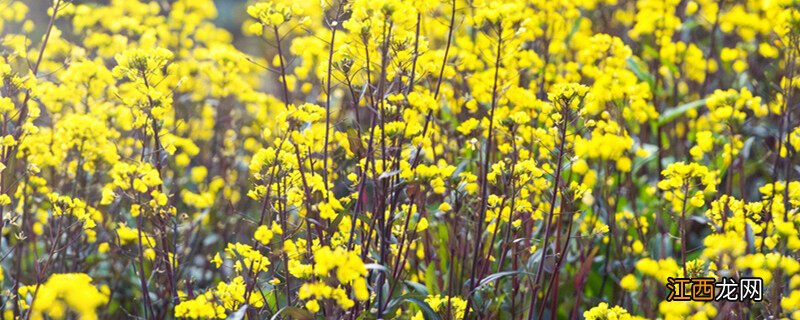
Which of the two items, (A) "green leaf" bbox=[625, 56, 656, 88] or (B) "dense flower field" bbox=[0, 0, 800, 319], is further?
(A) "green leaf" bbox=[625, 56, 656, 88]

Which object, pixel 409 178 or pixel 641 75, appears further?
pixel 641 75

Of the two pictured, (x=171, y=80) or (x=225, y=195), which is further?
(x=171, y=80)

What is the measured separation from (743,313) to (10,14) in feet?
14.6

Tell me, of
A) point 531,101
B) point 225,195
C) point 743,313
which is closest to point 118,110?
point 225,195

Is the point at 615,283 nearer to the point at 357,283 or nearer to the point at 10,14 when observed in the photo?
the point at 357,283

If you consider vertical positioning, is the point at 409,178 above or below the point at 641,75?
below

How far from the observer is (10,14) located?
17.6 feet

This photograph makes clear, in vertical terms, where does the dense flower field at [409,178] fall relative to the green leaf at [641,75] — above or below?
below

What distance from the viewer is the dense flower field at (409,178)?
356 centimetres

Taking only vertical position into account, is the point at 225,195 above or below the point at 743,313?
above

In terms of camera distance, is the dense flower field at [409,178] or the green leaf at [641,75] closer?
the dense flower field at [409,178]

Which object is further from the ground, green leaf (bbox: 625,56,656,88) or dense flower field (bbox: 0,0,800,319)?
green leaf (bbox: 625,56,656,88)

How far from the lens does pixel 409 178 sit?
3486 mm

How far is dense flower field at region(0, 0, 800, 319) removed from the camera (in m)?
3.56
